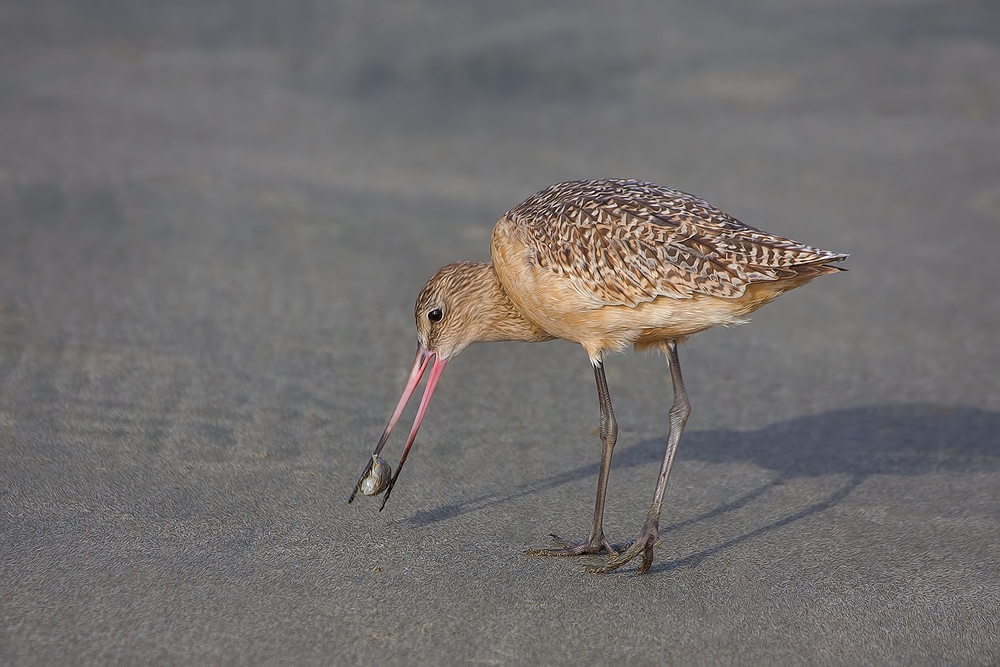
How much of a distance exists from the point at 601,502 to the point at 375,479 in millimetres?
950

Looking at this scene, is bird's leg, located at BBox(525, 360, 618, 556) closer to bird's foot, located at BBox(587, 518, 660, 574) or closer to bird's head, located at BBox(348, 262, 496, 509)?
bird's foot, located at BBox(587, 518, 660, 574)

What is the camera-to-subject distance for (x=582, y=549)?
4.20 m

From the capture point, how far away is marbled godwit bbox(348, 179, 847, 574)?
13.2 feet

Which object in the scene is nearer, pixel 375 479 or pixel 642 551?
pixel 642 551

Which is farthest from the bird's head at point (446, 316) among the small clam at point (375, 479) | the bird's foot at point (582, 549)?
the bird's foot at point (582, 549)

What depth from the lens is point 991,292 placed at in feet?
22.4

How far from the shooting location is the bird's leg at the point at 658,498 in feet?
13.3

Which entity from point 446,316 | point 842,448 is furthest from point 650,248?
point 842,448

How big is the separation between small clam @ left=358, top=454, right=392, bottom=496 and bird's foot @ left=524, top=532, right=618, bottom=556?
66cm

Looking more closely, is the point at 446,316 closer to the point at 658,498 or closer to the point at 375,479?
the point at 375,479

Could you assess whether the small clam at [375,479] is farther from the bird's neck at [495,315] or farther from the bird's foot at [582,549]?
the bird's neck at [495,315]

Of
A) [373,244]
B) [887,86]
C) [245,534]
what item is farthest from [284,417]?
[887,86]

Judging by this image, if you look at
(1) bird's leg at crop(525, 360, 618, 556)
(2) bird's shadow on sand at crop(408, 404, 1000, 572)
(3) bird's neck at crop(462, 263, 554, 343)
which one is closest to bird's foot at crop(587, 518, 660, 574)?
(1) bird's leg at crop(525, 360, 618, 556)

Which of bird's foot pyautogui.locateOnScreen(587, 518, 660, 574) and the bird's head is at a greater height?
the bird's head
